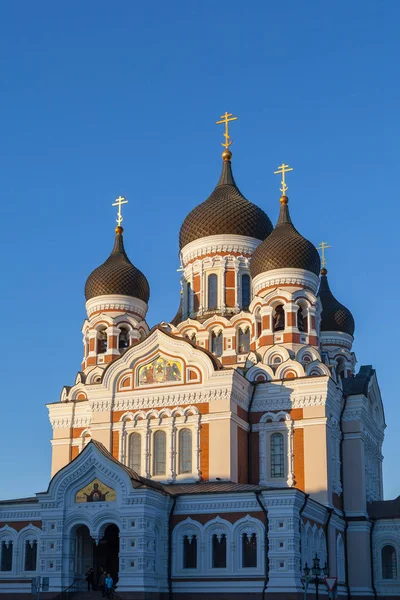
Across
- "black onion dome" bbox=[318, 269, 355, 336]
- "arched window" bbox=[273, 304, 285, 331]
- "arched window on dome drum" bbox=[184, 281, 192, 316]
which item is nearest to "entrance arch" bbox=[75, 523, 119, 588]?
"arched window" bbox=[273, 304, 285, 331]

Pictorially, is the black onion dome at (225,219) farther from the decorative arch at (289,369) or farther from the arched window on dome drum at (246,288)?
the decorative arch at (289,369)

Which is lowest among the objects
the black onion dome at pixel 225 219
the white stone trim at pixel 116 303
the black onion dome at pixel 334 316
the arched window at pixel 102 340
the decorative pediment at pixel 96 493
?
the decorative pediment at pixel 96 493

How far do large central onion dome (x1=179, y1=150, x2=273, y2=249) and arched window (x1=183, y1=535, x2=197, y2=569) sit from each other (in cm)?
1220

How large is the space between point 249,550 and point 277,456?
4.58m

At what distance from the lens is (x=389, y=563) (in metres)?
27.7

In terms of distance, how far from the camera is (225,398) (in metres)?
25.8

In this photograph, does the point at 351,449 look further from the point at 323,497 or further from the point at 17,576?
the point at 17,576

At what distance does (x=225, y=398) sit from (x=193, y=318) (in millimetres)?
5890

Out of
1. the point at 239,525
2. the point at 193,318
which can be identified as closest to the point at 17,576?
the point at 239,525

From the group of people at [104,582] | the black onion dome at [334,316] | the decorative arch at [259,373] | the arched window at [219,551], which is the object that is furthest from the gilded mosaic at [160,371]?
the black onion dome at [334,316]

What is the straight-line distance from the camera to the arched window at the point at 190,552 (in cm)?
2317

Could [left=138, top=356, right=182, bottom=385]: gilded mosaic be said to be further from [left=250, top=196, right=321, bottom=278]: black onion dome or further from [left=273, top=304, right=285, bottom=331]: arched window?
[left=250, top=196, right=321, bottom=278]: black onion dome

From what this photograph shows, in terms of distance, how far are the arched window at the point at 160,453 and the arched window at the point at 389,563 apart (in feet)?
24.4

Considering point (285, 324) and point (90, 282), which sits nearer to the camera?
point (285, 324)
